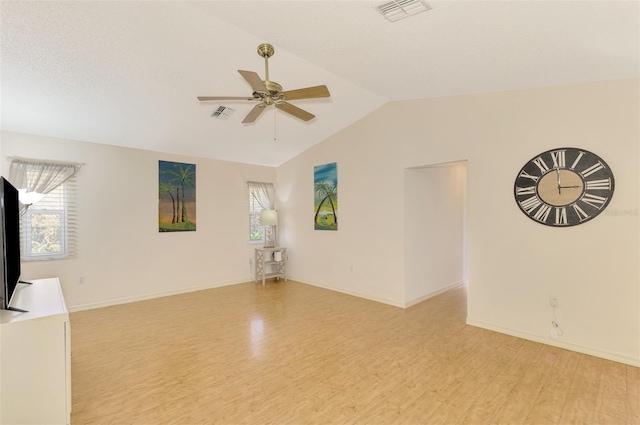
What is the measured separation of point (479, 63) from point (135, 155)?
5057 millimetres

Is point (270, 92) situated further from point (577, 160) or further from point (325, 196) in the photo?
point (325, 196)

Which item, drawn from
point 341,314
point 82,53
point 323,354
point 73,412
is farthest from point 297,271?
point 82,53

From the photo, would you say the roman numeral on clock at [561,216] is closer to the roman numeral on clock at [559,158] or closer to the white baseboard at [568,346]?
the roman numeral on clock at [559,158]

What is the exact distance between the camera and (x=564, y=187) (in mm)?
3260

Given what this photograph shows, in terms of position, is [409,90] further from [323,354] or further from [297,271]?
[297,271]

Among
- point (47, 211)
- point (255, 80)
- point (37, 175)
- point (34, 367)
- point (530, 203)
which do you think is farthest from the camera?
point (47, 211)

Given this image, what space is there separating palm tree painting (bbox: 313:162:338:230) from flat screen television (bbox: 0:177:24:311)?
4.21 metres

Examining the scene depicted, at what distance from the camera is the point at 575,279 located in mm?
3229

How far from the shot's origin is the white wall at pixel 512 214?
298 cm

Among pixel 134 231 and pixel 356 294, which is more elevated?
pixel 134 231

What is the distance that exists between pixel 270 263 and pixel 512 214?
4608 mm

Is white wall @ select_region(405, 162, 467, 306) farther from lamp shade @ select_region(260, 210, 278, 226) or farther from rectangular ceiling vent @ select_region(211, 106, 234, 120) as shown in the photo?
lamp shade @ select_region(260, 210, 278, 226)

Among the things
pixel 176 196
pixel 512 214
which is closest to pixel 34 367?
pixel 176 196

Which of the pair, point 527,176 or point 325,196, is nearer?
point 527,176
